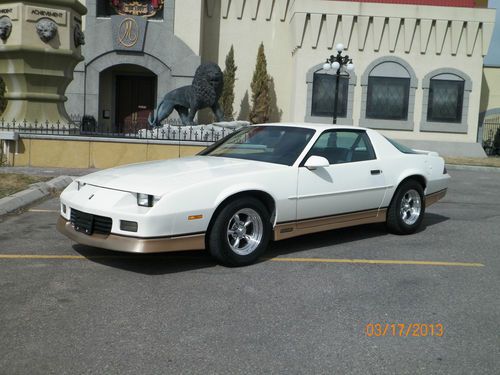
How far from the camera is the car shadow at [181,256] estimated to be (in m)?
5.42

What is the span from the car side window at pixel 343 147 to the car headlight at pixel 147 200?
6.51 feet

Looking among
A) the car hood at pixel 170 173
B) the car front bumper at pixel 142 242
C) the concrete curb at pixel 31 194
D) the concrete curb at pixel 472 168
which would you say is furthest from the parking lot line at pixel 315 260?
the concrete curb at pixel 472 168

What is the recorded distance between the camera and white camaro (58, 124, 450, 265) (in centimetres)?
500

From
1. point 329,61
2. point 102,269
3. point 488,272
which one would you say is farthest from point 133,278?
point 329,61

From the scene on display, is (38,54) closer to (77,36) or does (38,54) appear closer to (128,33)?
(77,36)

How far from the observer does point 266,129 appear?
677 centimetres

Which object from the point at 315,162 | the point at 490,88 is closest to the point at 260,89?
the point at 490,88

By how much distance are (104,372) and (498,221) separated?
7269 millimetres

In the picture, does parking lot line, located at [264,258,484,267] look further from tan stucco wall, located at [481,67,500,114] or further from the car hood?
tan stucco wall, located at [481,67,500,114]

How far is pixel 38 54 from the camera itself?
14.0m

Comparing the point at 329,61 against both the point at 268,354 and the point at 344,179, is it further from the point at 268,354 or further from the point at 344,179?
the point at 268,354

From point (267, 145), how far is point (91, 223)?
2213 millimetres

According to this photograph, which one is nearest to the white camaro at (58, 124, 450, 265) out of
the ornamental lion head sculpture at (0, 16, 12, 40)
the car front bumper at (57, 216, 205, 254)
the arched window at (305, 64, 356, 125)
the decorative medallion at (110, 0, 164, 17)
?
the car front bumper at (57, 216, 205, 254)

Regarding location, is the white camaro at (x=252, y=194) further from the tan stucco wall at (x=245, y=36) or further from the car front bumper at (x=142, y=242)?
the tan stucco wall at (x=245, y=36)
